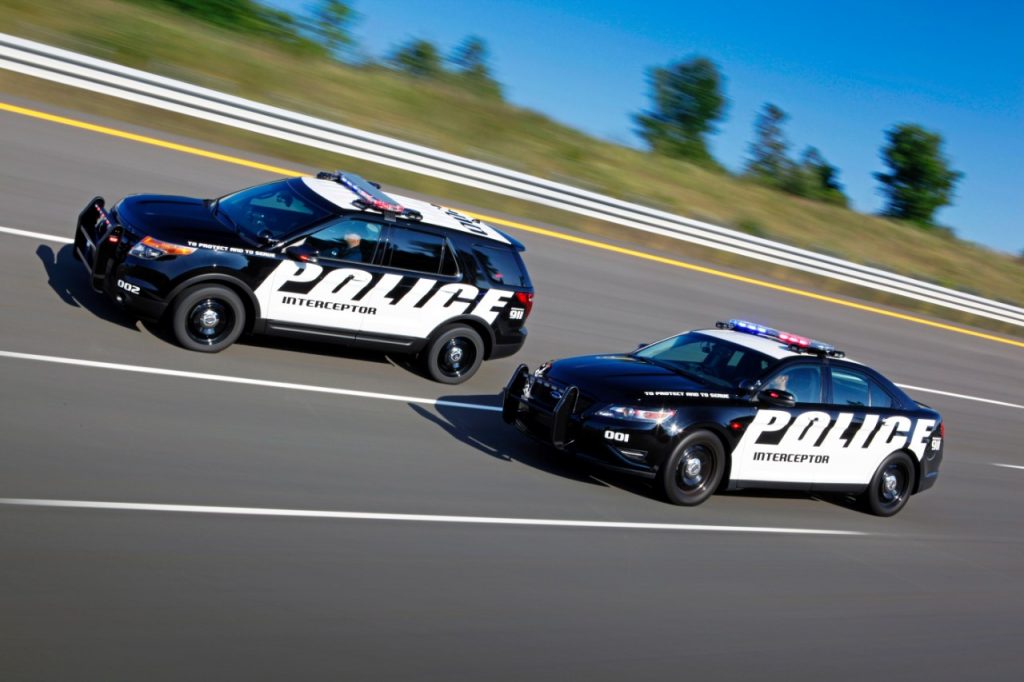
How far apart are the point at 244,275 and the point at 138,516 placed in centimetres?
387

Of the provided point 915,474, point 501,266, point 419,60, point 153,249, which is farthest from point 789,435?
point 419,60

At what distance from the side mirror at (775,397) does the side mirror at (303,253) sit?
15.5 feet

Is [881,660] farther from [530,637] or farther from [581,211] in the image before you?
[581,211]

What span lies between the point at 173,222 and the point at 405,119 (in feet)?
50.4

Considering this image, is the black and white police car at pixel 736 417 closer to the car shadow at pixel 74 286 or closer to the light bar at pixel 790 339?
the light bar at pixel 790 339

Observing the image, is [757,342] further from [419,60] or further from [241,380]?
[419,60]

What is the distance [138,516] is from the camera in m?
6.69

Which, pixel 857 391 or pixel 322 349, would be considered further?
pixel 322 349

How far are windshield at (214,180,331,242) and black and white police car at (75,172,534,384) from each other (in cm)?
2

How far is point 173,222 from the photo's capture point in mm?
10148

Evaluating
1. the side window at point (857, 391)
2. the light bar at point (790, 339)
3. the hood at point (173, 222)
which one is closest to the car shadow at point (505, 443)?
the light bar at point (790, 339)

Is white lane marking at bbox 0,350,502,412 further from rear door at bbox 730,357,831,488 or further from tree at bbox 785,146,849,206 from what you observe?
tree at bbox 785,146,849,206

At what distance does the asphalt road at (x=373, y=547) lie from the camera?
5.74 m

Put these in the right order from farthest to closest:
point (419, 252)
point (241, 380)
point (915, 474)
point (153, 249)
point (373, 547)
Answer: point (915, 474), point (419, 252), point (241, 380), point (153, 249), point (373, 547)
